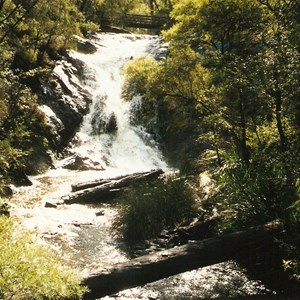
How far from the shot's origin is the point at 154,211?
12.6 metres

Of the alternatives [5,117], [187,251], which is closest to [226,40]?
[187,251]

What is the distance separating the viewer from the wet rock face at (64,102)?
83.4 feet

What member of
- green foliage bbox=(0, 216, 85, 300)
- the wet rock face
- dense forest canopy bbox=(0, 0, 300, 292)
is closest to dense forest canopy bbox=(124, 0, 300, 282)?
dense forest canopy bbox=(0, 0, 300, 292)

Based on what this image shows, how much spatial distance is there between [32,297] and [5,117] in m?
12.5

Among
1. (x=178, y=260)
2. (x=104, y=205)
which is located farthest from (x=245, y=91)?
(x=104, y=205)

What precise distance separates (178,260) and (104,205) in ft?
26.7

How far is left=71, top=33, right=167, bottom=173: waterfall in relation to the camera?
24.7 m

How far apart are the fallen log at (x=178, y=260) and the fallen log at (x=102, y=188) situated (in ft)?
→ 27.4

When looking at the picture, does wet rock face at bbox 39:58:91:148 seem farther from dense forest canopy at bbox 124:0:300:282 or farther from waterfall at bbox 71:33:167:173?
dense forest canopy at bbox 124:0:300:282

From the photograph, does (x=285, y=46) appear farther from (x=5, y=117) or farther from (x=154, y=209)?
(x=5, y=117)

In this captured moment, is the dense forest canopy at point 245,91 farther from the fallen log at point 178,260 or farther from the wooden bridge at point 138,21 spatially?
the wooden bridge at point 138,21

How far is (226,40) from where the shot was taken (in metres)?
Answer: 13.5

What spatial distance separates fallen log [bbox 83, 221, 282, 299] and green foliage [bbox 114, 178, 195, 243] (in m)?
3.26

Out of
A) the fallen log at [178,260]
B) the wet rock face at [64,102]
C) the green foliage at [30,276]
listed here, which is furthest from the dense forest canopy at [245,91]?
the wet rock face at [64,102]
